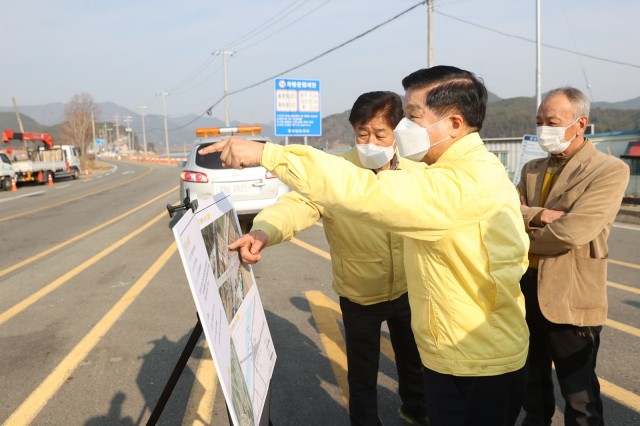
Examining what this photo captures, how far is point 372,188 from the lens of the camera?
1319 mm

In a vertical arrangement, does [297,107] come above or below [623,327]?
above

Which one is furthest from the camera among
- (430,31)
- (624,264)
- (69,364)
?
(430,31)

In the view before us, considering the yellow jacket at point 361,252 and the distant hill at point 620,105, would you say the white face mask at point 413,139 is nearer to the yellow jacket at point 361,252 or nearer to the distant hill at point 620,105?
the yellow jacket at point 361,252

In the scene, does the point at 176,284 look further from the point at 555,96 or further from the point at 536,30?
the point at 536,30

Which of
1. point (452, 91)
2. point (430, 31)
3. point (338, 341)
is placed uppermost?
point (430, 31)

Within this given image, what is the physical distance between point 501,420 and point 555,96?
1.68m

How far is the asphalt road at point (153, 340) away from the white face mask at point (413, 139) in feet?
6.12

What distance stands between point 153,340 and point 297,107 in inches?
631

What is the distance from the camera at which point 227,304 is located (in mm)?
1631

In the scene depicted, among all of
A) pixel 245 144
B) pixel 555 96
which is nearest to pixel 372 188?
pixel 245 144

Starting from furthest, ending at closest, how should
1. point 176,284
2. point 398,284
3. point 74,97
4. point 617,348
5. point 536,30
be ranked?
point 74,97, point 536,30, point 176,284, point 617,348, point 398,284

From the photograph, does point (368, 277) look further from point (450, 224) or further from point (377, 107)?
point (450, 224)

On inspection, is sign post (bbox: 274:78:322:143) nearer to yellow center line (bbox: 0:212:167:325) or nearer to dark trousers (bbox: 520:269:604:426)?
yellow center line (bbox: 0:212:167:325)

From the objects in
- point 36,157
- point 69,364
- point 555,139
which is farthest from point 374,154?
point 36,157
